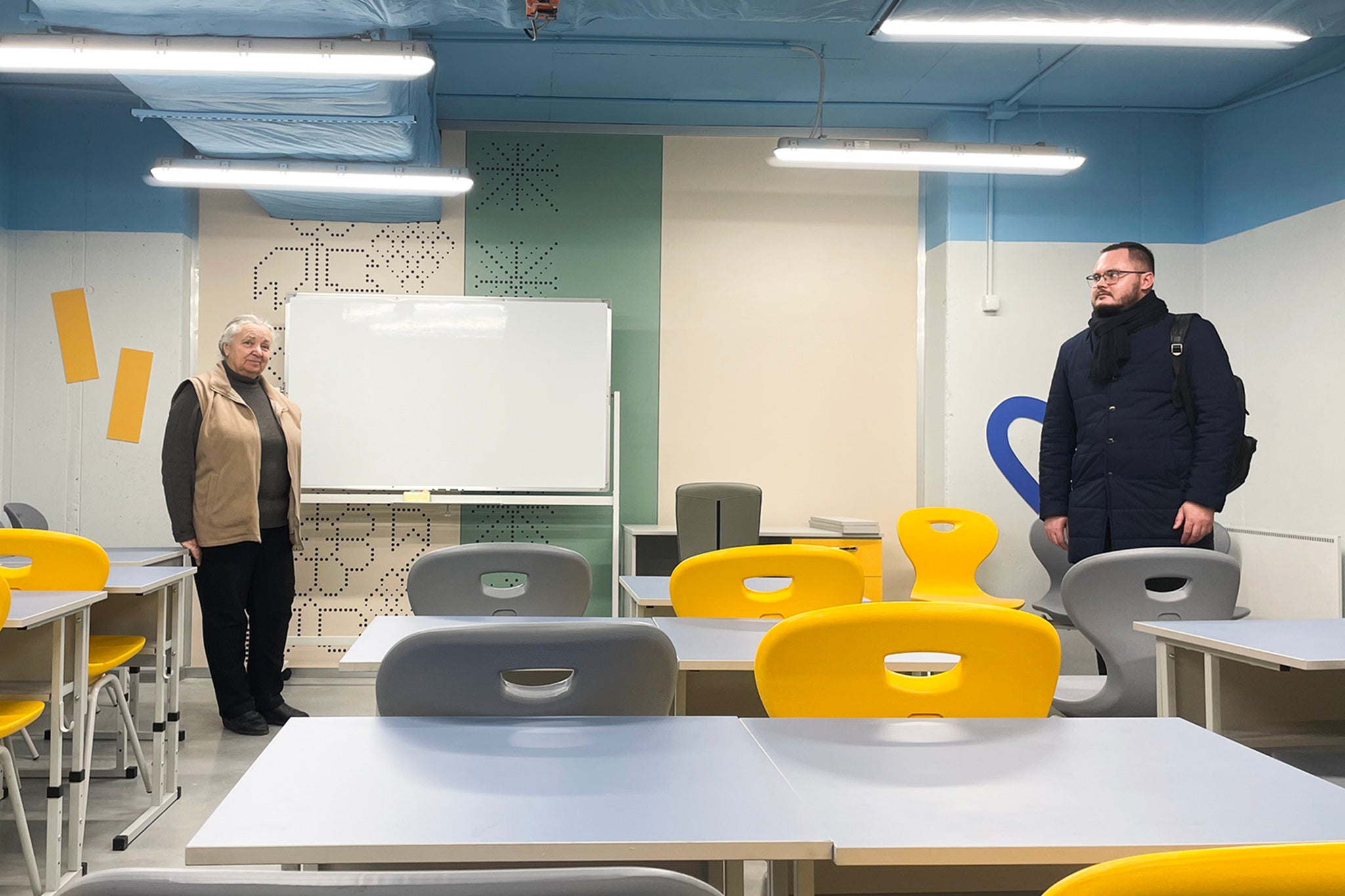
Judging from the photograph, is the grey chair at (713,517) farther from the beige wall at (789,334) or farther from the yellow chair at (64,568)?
the yellow chair at (64,568)

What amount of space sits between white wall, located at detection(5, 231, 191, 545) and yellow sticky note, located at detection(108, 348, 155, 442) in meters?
0.03

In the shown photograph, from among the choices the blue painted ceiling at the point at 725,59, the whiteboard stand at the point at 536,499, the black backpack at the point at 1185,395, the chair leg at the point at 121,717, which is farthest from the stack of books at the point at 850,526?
the chair leg at the point at 121,717

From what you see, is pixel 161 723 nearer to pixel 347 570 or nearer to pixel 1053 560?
pixel 347 570

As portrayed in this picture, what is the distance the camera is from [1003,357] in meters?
5.48

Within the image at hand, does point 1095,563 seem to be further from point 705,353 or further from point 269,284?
point 269,284

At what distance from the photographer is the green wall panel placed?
18.2 ft

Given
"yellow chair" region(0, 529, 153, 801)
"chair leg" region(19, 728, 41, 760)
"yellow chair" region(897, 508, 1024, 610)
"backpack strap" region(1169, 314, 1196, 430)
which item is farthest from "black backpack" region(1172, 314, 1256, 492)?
"chair leg" region(19, 728, 41, 760)

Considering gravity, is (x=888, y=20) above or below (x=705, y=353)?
above

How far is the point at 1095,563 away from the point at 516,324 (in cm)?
380

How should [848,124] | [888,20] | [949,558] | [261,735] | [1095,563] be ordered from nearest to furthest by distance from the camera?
[1095,563], [888,20], [261,735], [949,558], [848,124]

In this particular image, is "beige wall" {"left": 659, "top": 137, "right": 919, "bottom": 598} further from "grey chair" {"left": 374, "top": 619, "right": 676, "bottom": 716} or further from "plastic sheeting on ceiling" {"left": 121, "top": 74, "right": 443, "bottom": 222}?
"grey chair" {"left": 374, "top": 619, "right": 676, "bottom": 716}

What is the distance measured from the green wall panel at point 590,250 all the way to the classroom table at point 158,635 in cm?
224

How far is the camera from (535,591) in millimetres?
2477

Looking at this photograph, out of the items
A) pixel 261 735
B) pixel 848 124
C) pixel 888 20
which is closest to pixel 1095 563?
pixel 888 20
